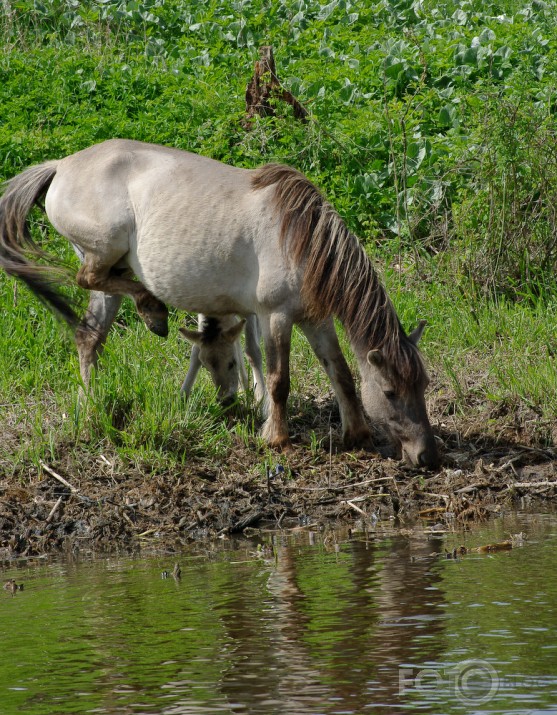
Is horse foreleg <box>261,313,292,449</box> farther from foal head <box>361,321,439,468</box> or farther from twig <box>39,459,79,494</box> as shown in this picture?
twig <box>39,459,79,494</box>

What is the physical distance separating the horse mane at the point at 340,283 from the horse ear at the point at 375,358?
0.11 ft

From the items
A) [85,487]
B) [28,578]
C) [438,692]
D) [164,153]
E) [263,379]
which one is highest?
[164,153]

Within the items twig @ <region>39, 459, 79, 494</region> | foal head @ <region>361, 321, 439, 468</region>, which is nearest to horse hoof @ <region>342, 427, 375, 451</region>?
foal head @ <region>361, 321, 439, 468</region>

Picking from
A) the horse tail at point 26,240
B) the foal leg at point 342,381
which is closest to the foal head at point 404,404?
the foal leg at point 342,381

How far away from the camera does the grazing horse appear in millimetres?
7254

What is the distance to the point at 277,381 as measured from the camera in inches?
294

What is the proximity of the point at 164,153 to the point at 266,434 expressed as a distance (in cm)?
208

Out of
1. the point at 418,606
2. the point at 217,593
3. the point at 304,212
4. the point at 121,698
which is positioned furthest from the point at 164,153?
the point at 121,698

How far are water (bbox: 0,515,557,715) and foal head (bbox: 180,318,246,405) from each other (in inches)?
81.8

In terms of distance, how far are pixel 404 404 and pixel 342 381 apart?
0.50 m

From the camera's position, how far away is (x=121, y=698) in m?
3.73

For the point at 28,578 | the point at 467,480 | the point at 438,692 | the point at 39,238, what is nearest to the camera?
the point at 438,692

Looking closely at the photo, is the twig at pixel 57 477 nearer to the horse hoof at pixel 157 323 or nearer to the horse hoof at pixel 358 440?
the horse hoof at pixel 157 323

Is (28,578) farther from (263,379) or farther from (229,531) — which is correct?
(263,379)
